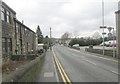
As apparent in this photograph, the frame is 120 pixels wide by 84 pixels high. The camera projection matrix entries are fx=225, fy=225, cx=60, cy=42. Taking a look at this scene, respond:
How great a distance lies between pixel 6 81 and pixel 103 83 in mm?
6430

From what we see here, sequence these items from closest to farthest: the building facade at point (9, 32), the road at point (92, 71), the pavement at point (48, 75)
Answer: the road at point (92, 71), the pavement at point (48, 75), the building facade at point (9, 32)

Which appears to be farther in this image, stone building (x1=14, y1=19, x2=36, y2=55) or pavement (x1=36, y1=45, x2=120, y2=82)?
stone building (x1=14, y1=19, x2=36, y2=55)

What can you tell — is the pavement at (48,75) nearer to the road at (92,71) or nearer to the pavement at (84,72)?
the pavement at (84,72)

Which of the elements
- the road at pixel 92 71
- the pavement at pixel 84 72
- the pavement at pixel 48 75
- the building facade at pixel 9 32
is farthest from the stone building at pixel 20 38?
the pavement at pixel 48 75

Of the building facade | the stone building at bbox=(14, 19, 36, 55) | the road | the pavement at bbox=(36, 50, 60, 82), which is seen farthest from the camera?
the stone building at bbox=(14, 19, 36, 55)

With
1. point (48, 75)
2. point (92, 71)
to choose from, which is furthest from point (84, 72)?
point (48, 75)

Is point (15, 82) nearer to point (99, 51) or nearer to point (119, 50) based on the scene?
point (119, 50)

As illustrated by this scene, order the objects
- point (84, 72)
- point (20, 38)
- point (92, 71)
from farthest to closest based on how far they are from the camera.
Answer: point (20, 38) < point (92, 71) < point (84, 72)

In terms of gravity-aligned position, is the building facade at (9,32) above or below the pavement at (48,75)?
above

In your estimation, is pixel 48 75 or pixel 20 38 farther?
pixel 20 38

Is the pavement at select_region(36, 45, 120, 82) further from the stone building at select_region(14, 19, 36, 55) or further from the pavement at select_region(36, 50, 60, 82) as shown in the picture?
the stone building at select_region(14, 19, 36, 55)

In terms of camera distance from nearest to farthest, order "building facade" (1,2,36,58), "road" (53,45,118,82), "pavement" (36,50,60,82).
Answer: "road" (53,45,118,82), "pavement" (36,50,60,82), "building facade" (1,2,36,58)

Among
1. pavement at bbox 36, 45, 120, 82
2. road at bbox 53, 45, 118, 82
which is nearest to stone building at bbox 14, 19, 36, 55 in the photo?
pavement at bbox 36, 45, 120, 82

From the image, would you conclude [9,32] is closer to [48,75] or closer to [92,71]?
[48,75]
